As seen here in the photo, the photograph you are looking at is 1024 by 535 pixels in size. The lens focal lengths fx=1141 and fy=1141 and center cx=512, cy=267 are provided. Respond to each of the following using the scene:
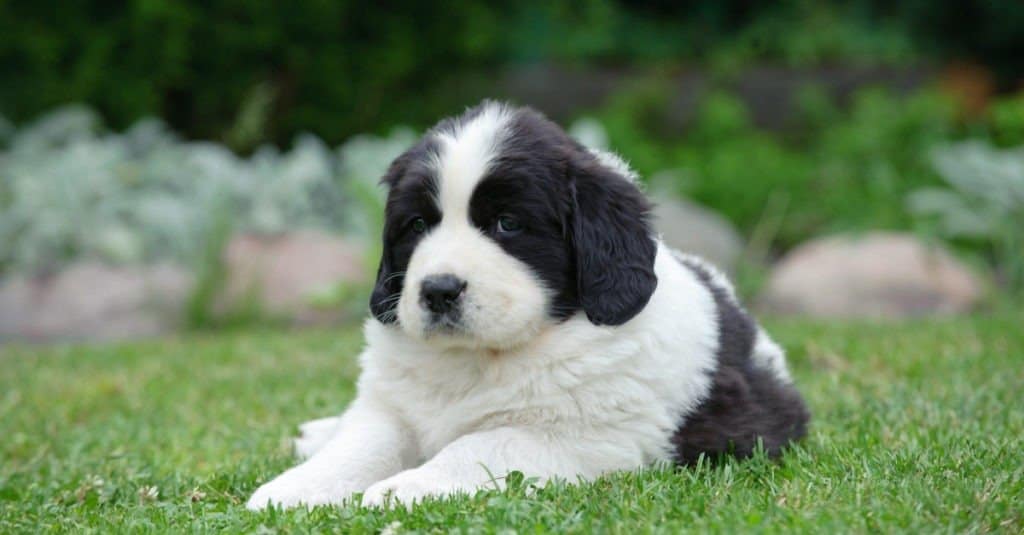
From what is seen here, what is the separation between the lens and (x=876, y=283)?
9406 mm

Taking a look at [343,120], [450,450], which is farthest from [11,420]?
[343,120]

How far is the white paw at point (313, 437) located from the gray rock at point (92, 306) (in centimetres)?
514

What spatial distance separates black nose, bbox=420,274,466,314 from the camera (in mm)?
3416

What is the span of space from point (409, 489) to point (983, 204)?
318 inches

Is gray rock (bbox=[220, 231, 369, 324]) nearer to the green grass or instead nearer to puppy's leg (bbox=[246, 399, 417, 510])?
the green grass

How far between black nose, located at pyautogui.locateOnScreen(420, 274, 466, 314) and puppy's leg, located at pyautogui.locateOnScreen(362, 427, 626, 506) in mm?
430

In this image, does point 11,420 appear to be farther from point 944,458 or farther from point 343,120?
point 343,120

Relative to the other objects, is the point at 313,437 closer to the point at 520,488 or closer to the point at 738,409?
the point at 520,488

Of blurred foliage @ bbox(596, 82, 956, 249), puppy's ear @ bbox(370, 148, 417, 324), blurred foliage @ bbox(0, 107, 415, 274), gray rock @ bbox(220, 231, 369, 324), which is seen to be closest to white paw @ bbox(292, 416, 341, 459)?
puppy's ear @ bbox(370, 148, 417, 324)

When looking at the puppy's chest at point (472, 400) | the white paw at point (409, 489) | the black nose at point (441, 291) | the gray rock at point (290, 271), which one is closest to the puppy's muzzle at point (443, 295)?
the black nose at point (441, 291)

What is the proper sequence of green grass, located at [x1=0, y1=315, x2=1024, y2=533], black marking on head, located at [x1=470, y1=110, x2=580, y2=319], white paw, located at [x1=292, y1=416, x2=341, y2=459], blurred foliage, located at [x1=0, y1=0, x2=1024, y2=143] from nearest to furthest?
1. green grass, located at [x1=0, y1=315, x2=1024, y2=533]
2. black marking on head, located at [x1=470, y1=110, x2=580, y2=319]
3. white paw, located at [x1=292, y1=416, x2=341, y2=459]
4. blurred foliage, located at [x1=0, y1=0, x2=1024, y2=143]

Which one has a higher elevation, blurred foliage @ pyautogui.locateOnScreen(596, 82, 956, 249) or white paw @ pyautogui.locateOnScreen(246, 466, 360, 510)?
blurred foliage @ pyautogui.locateOnScreen(596, 82, 956, 249)

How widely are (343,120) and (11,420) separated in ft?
24.8

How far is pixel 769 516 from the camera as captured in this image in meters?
A: 2.98
